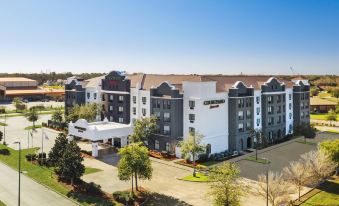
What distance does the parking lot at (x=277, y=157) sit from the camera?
58.4 metres

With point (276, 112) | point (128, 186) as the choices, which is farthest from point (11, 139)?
point (276, 112)

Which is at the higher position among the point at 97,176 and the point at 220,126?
the point at 220,126

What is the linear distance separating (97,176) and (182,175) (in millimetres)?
13584

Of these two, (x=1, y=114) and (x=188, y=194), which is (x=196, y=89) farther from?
(x=1, y=114)

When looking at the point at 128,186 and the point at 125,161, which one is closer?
the point at 125,161

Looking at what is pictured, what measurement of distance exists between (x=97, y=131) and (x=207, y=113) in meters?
22.0

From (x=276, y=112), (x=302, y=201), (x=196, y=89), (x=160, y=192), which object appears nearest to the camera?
(x=302, y=201)

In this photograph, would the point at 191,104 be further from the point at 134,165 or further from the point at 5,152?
the point at 5,152

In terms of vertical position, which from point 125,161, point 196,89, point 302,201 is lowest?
point 302,201

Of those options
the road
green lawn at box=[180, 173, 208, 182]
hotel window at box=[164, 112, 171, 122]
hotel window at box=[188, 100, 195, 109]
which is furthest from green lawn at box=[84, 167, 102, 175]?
hotel window at box=[188, 100, 195, 109]

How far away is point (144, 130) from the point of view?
68.4m

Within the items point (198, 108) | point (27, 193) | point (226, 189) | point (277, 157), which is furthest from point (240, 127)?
point (27, 193)

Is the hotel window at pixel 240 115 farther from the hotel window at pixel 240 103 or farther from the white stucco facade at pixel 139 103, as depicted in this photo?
the white stucco facade at pixel 139 103

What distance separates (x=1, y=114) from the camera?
5054 inches
